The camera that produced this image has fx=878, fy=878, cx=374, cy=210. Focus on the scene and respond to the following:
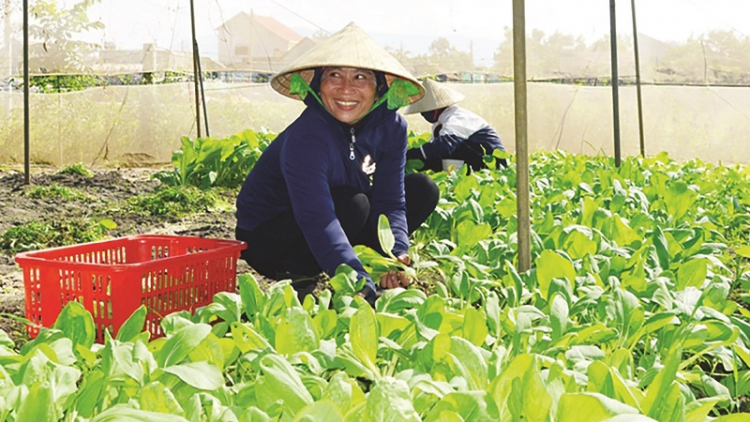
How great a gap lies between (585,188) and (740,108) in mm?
9073

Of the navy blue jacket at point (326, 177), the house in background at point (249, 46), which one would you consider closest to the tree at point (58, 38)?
the house in background at point (249, 46)

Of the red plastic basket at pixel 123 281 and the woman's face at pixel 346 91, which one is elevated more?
the woman's face at pixel 346 91

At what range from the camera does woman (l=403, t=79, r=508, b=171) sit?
6.03 m

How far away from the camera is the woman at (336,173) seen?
2836 millimetres

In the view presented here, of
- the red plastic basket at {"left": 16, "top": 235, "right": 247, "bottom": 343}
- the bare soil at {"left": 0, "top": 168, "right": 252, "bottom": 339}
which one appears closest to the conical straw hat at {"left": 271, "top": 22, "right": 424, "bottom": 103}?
the red plastic basket at {"left": 16, "top": 235, "right": 247, "bottom": 343}

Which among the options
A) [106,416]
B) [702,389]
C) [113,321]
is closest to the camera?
[106,416]

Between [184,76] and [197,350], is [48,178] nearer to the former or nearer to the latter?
[184,76]

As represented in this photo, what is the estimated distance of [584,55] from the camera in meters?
13.2

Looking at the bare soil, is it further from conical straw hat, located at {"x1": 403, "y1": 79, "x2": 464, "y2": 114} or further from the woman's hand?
conical straw hat, located at {"x1": 403, "y1": 79, "x2": 464, "y2": 114}

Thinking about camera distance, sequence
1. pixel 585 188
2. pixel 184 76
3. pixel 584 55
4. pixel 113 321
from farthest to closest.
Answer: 1. pixel 584 55
2. pixel 184 76
3. pixel 585 188
4. pixel 113 321

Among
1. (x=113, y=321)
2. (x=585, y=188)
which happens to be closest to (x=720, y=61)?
(x=585, y=188)

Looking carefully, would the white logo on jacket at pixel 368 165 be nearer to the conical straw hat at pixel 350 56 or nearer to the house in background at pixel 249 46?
the conical straw hat at pixel 350 56

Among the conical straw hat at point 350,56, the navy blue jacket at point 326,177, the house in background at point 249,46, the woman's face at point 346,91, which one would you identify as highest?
the house in background at point 249,46

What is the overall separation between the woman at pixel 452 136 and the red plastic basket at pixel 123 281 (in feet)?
10.4
